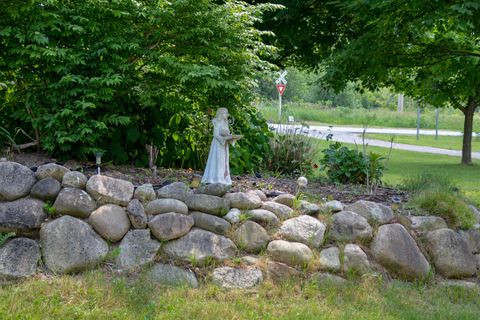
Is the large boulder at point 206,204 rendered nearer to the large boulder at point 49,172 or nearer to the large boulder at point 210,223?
the large boulder at point 210,223

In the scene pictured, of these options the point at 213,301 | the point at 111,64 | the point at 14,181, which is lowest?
the point at 213,301

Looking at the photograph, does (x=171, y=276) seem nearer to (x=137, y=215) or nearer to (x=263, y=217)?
(x=137, y=215)

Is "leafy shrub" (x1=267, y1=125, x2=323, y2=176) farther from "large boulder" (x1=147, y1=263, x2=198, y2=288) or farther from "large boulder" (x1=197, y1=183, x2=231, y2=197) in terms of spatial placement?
"large boulder" (x1=147, y1=263, x2=198, y2=288)

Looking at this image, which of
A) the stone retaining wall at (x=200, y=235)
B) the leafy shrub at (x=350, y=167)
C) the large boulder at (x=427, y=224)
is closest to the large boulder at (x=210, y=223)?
the stone retaining wall at (x=200, y=235)

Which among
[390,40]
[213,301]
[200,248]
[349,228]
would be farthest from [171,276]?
[390,40]

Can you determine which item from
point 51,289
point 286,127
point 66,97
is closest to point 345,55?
point 286,127

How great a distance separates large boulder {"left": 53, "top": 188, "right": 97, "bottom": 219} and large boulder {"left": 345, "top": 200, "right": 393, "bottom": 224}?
2.39 meters

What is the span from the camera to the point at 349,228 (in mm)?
5566

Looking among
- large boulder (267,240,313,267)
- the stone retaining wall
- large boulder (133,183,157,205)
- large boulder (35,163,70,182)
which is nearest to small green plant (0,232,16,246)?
the stone retaining wall

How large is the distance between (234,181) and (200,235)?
57.9 inches

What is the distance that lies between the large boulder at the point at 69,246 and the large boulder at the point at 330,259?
1.86 metres

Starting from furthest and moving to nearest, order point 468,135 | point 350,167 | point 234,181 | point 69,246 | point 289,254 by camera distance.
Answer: point 468,135, point 350,167, point 234,181, point 289,254, point 69,246

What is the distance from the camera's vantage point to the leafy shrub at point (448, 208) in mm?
5949

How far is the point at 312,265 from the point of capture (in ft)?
17.4
